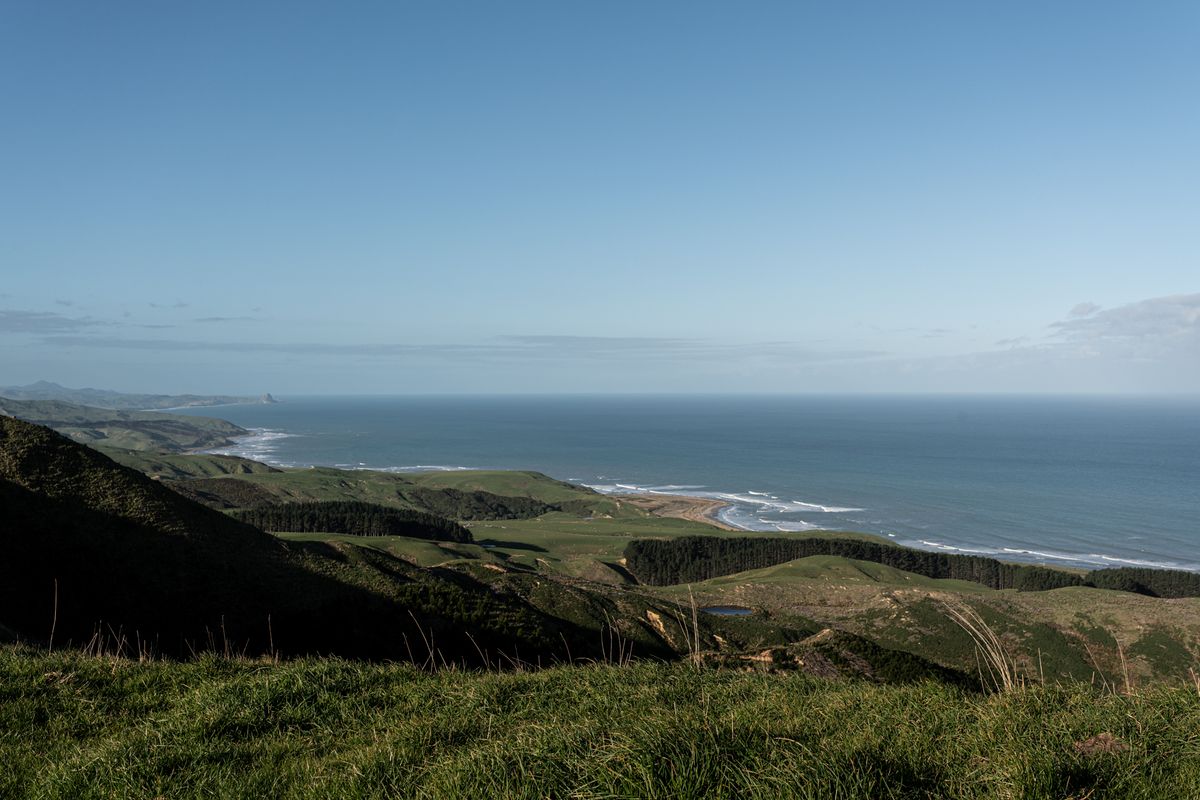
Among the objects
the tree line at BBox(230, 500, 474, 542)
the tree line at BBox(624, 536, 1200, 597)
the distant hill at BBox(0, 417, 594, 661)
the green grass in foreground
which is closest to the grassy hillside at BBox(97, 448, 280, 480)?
the tree line at BBox(230, 500, 474, 542)

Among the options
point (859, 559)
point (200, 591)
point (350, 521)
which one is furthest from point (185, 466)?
point (200, 591)

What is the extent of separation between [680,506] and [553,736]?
157 metres

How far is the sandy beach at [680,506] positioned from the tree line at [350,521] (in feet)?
171

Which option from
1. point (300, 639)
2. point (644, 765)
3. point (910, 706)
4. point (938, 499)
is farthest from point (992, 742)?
point (938, 499)

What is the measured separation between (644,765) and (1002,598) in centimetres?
7617

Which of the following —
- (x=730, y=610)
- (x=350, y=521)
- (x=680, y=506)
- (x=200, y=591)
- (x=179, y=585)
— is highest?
(x=179, y=585)

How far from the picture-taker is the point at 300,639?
26828 mm

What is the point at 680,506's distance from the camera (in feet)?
522

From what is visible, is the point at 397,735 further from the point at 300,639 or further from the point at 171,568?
the point at 171,568

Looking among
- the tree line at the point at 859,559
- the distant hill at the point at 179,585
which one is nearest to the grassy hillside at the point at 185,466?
the tree line at the point at 859,559

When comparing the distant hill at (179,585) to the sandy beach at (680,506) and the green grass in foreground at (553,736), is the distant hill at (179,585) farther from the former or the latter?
the sandy beach at (680,506)

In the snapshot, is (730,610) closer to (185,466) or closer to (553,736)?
(553,736)

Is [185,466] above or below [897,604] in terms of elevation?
below

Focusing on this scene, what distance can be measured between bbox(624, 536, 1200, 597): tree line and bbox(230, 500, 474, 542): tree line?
38837mm
